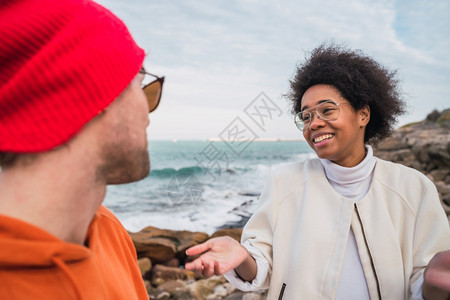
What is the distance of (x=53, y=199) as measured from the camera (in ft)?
3.43

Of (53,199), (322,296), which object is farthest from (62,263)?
(322,296)

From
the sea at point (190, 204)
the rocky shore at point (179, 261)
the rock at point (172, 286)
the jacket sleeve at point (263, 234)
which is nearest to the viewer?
the jacket sleeve at point (263, 234)

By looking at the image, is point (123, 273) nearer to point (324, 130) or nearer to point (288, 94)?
point (324, 130)

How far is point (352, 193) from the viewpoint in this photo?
2281 millimetres

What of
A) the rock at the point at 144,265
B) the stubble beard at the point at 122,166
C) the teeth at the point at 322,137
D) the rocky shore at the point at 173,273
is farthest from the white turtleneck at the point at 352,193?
the rock at the point at 144,265

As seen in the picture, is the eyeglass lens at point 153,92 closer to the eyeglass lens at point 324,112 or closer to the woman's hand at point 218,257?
the woman's hand at point 218,257

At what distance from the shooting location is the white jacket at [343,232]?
204cm

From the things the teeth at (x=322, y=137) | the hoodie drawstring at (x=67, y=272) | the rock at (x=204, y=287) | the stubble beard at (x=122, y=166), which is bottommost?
the rock at (x=204, y=287)

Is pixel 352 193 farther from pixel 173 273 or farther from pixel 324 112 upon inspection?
pixel 173 273

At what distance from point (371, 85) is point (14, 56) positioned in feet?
7.51

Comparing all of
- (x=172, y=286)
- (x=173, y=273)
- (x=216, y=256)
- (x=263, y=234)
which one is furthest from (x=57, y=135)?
(x=173, y=273)

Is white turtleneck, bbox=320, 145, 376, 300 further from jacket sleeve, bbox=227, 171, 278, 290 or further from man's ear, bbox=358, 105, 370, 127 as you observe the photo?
jacket sleeve, bbox=227, 171, 278, 290

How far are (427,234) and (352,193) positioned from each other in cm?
50

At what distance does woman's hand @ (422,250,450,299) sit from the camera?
160 centimetres
